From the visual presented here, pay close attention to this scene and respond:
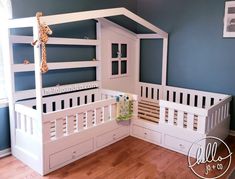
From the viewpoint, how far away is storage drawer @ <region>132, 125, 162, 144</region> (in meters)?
3.16

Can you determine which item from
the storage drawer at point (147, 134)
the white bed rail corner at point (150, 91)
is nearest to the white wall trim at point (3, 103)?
the storage drawer at point (147, 134)

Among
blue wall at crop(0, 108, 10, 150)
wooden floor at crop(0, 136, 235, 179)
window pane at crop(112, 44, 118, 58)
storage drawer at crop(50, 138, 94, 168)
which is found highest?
window pane at crop(112, 44, 118, 58)

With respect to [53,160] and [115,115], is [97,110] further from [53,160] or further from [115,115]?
[53,160]

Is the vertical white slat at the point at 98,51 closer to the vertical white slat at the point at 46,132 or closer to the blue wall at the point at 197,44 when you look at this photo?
the blue wall at the point at 197,44

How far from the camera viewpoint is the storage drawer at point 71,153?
2542mm

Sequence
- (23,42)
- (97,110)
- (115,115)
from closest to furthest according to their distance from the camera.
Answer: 1. (23,42)
2. (97,110)
3. (115,115)

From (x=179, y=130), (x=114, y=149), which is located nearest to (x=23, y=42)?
(x=114, y=149)

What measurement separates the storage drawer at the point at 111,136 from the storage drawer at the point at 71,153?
0.13 meters

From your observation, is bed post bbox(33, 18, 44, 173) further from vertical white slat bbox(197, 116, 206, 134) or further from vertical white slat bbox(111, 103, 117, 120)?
vertical white slat bbox(197, 116, 206, 134)

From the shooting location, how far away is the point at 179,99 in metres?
3.91

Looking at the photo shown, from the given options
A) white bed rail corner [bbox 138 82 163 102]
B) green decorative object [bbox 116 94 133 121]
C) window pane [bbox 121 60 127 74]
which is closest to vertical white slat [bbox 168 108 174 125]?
green decorative object [bbox 116 94 133 121]

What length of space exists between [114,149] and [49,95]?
1.05 metres

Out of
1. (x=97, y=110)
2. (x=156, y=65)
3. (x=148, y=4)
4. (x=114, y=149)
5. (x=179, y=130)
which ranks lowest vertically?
(x=114, y=149)

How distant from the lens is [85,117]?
288 centimetres
